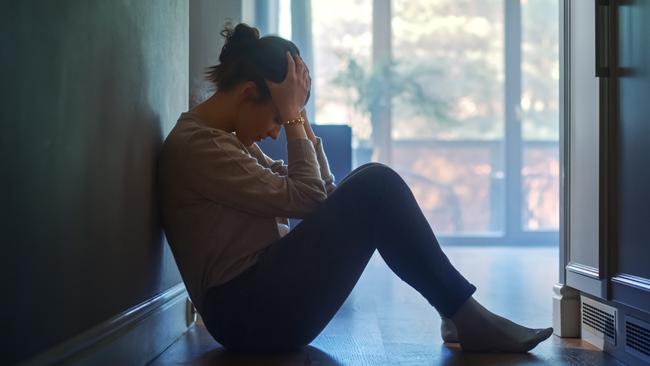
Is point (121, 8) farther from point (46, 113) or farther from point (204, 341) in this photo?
point (204, 341)

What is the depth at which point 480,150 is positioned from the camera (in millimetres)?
6020

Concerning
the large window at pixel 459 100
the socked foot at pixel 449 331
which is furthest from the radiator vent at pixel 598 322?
the large window at pixel 459 100

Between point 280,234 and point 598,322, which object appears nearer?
point 280,234

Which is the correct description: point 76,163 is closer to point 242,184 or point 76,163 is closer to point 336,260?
point 242,184

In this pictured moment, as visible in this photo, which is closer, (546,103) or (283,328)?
(283,328)

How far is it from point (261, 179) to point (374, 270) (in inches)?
100

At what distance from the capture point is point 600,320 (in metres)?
1.82

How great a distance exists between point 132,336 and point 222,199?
1.14 feet

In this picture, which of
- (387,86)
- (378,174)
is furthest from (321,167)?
(387,86)

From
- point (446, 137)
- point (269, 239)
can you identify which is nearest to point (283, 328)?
point (269, 239)

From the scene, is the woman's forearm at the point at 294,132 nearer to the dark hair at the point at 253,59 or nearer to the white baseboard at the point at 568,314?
the dark hair at the point at 253,59

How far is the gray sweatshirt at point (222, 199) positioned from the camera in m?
1.54

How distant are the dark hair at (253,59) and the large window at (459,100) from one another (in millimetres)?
4202

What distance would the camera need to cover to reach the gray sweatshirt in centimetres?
154
